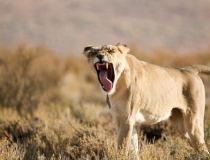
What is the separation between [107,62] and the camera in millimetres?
6398

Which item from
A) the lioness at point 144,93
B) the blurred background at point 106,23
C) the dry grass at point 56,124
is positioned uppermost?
the blurred background at point 106,23

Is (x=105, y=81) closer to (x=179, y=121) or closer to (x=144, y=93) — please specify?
(x=144, y=93)

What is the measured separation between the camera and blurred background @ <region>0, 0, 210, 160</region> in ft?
26.1

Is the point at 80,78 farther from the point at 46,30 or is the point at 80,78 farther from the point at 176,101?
the point at 46,30

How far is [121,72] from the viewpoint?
21.8 ft

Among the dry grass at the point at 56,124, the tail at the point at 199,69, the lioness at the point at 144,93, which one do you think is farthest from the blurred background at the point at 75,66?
the tail at the point at 199,69

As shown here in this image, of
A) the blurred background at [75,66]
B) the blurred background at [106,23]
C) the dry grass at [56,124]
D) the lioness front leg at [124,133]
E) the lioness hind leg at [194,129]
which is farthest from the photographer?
the blurred background at [106,23]

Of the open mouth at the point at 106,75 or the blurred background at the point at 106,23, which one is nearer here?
the open mouth at the point at 106,75

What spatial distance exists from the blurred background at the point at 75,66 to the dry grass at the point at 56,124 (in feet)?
0.05

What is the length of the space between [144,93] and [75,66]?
63.8ft

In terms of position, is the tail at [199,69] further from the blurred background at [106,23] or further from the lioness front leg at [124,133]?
A: the blurred background at [106,23]

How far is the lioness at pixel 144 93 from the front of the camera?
21.4ft

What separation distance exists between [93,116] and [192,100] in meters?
4.28

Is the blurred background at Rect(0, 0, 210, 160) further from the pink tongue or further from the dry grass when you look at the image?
the pink tongue
